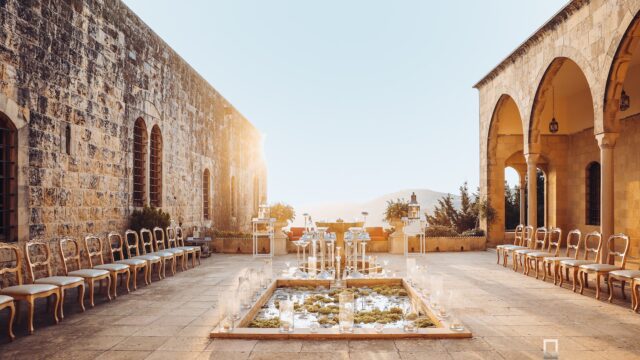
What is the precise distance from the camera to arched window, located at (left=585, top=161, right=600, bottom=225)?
44.3 ft

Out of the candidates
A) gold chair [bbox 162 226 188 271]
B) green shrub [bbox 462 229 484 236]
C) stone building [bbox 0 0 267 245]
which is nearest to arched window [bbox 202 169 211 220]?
stone building [bbox 0 0 267 245]

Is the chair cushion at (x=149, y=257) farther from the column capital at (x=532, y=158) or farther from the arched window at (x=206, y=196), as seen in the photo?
the column capital at (x=532, y=158)

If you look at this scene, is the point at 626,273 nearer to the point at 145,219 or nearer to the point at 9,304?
the point at 9,304

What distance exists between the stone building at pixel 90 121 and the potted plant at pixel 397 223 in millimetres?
5802

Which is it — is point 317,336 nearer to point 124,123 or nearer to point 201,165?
point 124,123

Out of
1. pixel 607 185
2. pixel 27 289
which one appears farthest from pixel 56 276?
pixel 607 185

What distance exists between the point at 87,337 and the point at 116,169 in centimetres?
468

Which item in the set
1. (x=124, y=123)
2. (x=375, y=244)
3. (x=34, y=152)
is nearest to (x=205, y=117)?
(x=124, y=123)

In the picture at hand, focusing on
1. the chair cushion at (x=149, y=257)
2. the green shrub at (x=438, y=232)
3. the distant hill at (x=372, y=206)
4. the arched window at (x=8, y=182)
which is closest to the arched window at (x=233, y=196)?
the green shrub at (x=438, y=232)

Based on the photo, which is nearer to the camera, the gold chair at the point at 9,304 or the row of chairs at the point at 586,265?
the gold chair at the point at 9,304

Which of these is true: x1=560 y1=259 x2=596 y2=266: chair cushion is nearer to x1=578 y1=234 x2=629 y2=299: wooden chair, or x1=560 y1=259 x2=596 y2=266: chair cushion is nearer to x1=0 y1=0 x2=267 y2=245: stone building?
x1=578 y1=234 x2=629 y2=299: wooden chair

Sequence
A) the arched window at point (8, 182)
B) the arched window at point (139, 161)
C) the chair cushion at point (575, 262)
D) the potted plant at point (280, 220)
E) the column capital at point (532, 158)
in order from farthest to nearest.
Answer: the potted plant at point (280, 220) < the column capital at point (532, 158) < the arched window at point (139, 161) < the chair cushion at point (575, 262) < the arched window at point (8, 182)

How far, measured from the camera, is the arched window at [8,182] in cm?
598

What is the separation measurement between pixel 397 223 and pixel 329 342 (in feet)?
27.9
